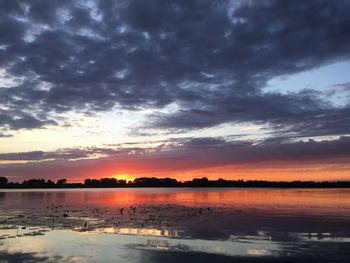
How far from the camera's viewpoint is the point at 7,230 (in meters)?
27.4

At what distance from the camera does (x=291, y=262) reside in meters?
17.2

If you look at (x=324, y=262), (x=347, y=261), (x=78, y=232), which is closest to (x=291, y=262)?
(x=324, y=262)

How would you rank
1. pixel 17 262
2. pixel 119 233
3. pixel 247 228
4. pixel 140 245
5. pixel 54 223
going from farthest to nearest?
pixel 54 223 < pixel 247 228 < pixel 119 233 < pixel 140 245 < pixel 17 262

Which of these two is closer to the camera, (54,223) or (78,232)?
(78,232)

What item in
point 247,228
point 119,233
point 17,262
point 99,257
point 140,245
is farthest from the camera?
point 247,228

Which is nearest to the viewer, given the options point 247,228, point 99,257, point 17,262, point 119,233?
point 17,262

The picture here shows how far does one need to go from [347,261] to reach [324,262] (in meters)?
1.09

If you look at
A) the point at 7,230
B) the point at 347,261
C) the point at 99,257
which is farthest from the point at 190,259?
the point at 7,230

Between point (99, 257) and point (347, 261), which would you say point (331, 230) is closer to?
point (347, 261)

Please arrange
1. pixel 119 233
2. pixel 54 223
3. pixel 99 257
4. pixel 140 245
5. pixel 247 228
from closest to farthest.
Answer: pixel 99 257 → pixel 140 245 → pixel 119 233 → pixel 247 228 → pixel 54 223

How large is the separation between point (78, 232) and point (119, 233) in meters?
2.92

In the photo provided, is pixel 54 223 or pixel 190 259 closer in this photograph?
pixel 190 259

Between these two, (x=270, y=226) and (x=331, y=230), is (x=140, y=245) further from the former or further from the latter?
(x=331, y=230)

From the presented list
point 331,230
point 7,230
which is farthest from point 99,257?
point 331,230
